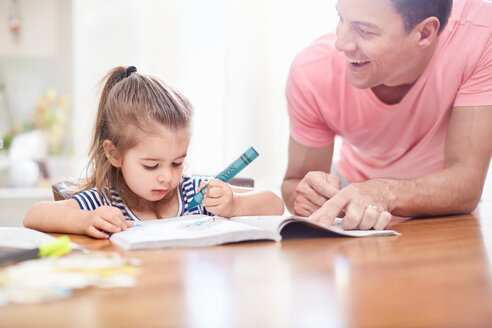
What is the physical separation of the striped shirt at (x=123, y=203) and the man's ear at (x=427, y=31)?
0.67 metres

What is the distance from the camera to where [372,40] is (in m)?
1.43

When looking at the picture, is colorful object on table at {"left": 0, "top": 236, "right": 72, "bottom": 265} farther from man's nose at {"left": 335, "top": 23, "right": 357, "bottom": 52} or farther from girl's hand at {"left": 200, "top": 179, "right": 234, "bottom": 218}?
man's nose at {"left": 335, "top": 23, "right": 357, "bottom": 52}

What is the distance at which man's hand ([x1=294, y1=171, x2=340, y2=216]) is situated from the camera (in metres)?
1.24

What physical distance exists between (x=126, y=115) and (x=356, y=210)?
0.60 m

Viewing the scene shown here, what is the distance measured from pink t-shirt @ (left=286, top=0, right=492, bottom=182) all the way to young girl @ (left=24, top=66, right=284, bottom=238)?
404 millimetres

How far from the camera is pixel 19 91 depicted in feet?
13.4

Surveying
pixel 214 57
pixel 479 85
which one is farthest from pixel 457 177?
pixel 214 57

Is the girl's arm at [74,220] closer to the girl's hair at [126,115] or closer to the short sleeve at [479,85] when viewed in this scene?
the girl's hair at [126,115]

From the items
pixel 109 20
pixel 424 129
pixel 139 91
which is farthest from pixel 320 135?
pixel 109 20

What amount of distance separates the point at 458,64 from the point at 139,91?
0.82m

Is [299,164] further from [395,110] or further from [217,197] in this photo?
[217,197]

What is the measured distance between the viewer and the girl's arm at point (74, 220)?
1026 mm

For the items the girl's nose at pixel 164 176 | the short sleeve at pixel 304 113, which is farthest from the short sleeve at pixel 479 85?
the girl's nose at pixel 164 176

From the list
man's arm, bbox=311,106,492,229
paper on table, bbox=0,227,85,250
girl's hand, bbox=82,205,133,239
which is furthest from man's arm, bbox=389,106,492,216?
paper on table, bbox=0,227,85,250
